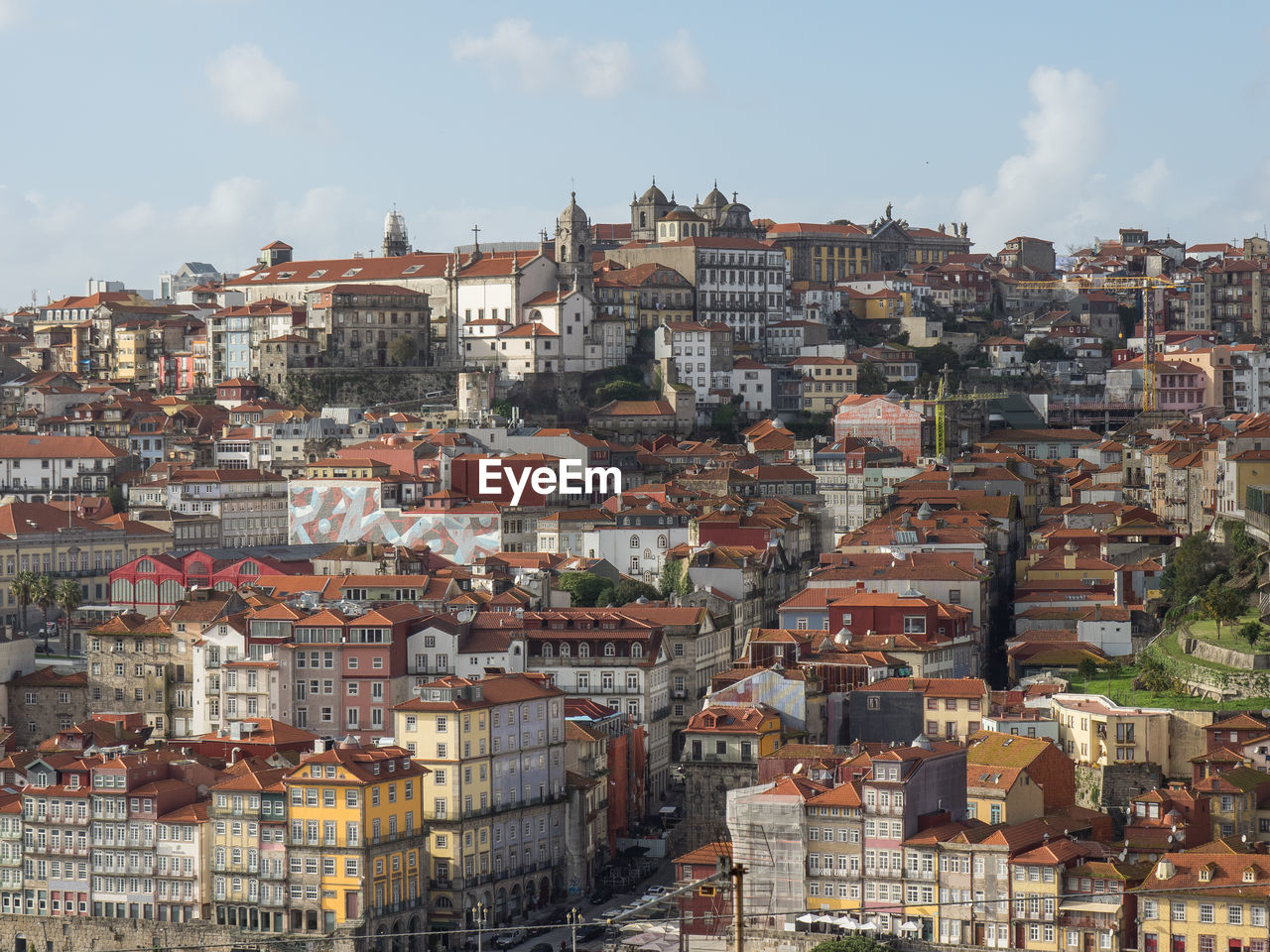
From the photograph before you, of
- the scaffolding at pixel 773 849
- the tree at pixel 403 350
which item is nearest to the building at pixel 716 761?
the scaffolding at pixel 773 849

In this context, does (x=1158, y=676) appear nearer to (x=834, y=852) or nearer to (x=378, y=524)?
(x=834, y=852)

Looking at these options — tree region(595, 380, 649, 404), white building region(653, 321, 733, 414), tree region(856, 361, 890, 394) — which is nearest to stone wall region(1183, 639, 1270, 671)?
tree region(595, 380, 649, 404)

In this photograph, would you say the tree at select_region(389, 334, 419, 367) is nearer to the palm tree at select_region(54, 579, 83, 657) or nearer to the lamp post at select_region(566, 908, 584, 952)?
the palm tree at select_region(54, 579, 83, 657)

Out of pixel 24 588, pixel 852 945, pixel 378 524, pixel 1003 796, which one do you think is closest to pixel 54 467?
pixel 378 524

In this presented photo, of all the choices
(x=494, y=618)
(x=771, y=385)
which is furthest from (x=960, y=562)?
(x=771, y=385)

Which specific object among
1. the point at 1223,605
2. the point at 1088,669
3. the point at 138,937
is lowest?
the point at 138,937

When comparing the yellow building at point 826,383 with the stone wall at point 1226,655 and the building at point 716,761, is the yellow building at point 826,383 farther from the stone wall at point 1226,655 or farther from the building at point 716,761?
the building at point 716,761
